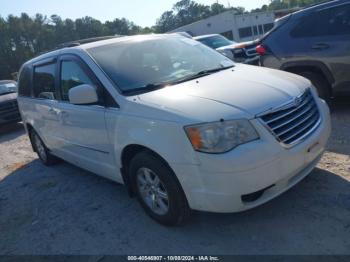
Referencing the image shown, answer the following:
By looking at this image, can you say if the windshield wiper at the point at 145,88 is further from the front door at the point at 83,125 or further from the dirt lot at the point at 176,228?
the dirt lot at the point at 176,228

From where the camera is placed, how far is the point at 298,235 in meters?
3.37

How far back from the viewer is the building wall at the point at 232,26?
48.4 meters

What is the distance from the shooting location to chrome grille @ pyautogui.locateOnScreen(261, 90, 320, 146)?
333 centimetres

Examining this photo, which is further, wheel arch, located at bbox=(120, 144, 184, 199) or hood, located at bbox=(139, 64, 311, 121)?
wheel arch, located at bbox=(120, 144, 184, 199)

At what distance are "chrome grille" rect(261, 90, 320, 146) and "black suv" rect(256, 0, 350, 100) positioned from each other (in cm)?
240

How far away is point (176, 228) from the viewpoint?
3.83m

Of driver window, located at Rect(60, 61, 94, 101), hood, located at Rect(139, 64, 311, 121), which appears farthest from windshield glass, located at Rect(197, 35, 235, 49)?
hood, located at Rect(139, 64, 311, 121)

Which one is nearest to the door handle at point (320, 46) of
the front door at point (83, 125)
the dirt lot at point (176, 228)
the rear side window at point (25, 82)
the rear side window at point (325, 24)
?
the rear side window at point (325, 24)

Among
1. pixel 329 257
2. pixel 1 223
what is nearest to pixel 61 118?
pixel 1 223

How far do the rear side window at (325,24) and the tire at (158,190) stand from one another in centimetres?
397

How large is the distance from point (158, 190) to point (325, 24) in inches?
162

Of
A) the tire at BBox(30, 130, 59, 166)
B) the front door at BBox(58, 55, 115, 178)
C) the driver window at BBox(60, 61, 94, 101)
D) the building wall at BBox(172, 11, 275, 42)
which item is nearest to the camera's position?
the front door at BBox(58, 55, 115, 178)

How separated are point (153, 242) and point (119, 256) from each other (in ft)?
1.10

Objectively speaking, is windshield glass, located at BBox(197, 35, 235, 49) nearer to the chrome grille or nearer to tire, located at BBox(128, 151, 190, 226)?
the chrome grille
